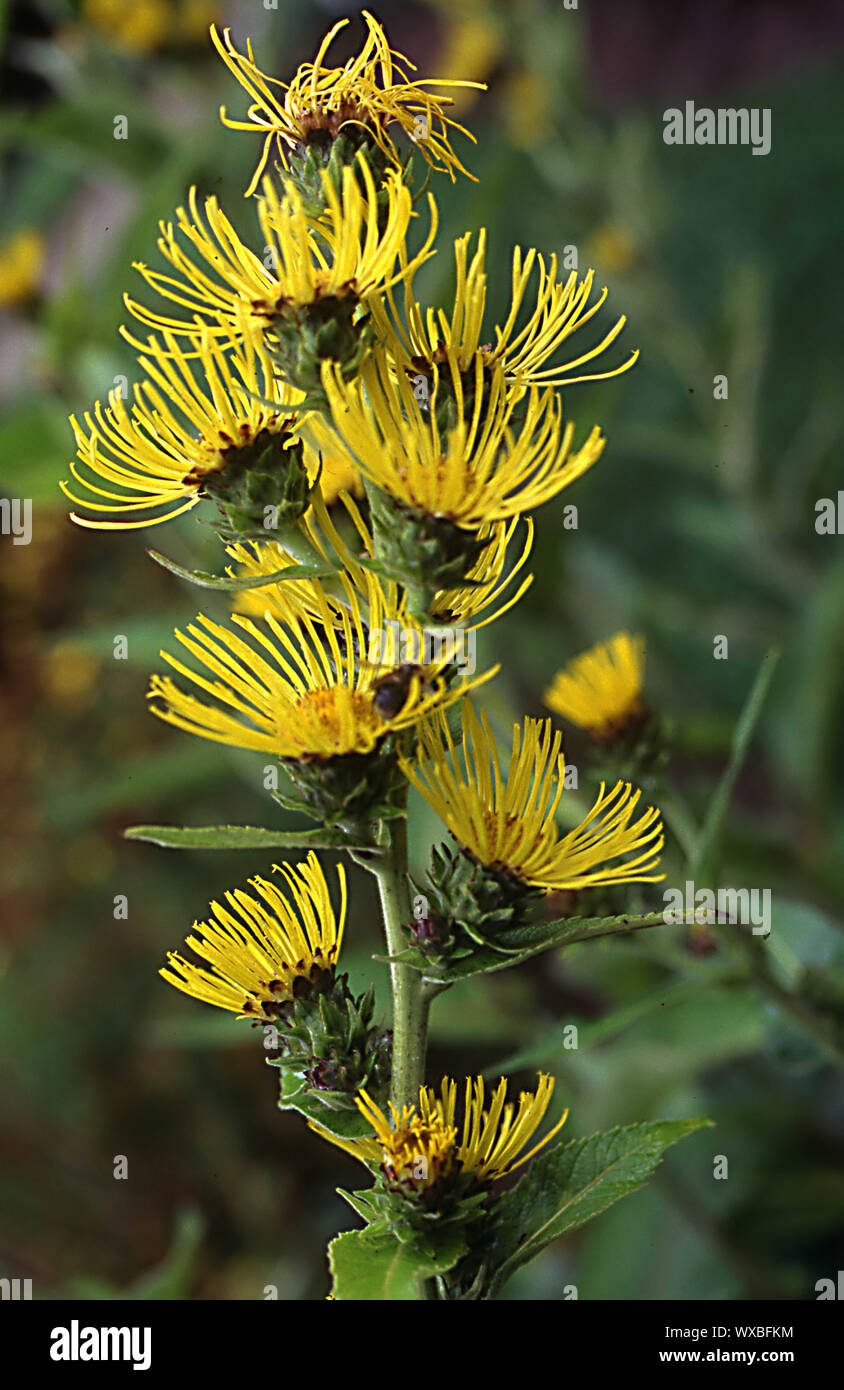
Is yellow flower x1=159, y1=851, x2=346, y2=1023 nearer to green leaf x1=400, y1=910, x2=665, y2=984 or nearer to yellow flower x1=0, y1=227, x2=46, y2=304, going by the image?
green leaf x1=400, y1=910, x2=665, y2=984

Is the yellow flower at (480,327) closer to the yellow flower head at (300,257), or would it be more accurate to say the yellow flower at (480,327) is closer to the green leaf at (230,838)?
the yellow flower head at (300,257)

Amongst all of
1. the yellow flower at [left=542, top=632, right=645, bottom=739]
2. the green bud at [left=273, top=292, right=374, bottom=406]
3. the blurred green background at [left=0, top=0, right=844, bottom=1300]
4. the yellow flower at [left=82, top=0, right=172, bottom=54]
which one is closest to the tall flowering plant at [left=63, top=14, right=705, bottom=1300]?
the green bud at [left=273, top=292, right=374, bottom=406]

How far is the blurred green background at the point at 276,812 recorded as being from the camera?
1024 millimetres

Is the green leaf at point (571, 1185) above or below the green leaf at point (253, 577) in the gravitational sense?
below

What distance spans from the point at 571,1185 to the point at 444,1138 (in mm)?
63

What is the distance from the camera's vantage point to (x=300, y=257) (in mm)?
367

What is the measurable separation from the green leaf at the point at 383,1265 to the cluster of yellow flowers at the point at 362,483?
1.0 inches

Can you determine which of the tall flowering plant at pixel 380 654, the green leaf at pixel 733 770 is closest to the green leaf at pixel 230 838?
the tall flowering plant at pixel 380 654

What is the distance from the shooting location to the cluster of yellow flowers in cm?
37

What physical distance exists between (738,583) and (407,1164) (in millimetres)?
1971

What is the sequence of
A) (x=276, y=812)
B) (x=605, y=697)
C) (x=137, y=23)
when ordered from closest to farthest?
(x=605, y=697) → (x=137, y=23) → (x=276, y=812)

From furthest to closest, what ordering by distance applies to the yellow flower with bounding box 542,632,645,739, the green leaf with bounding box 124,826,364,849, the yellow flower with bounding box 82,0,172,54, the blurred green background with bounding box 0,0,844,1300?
the yellow flower with bounding box 82,0,172,54
the blurred green background with bounding box 0,0,844,1300
the yellow flower with bounding box 542,632,645,739
the green leaf with bounding box 124,826,364,849

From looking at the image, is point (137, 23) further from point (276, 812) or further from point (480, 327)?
point (480, 327)

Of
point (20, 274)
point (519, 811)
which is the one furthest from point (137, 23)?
point (519, 811)
